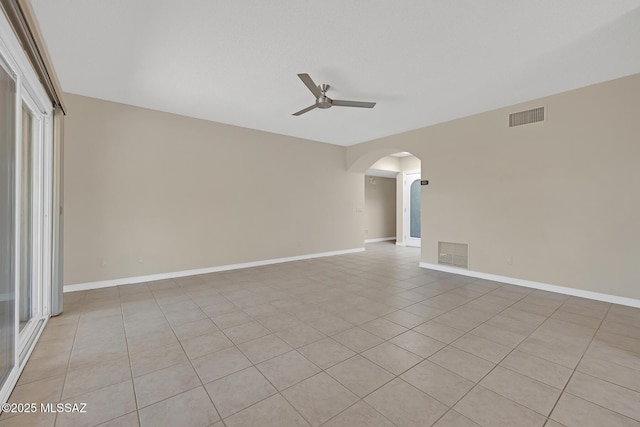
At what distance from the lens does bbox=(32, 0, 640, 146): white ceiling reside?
2.20m

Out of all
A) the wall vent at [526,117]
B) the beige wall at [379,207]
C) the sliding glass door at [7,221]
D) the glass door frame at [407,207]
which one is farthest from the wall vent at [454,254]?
the sliding glass door at [7,221]

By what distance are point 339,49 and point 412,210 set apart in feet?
20.8

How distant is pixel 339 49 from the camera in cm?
273

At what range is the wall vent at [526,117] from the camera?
3.96 metres

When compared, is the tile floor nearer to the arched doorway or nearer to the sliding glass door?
the sliding glass door

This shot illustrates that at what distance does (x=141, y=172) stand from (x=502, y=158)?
5992 mm

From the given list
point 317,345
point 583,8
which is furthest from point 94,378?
point 583,8

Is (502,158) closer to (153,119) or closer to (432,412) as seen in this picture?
(432,412)

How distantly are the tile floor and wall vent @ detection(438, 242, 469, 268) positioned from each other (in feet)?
3.88

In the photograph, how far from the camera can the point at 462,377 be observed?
188 cm

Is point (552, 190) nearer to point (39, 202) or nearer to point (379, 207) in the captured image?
point (379, 207)

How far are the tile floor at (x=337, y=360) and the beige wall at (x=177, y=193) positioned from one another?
0.92 metres

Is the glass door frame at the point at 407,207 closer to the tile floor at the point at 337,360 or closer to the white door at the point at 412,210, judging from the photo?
the white door at the point at 412,210

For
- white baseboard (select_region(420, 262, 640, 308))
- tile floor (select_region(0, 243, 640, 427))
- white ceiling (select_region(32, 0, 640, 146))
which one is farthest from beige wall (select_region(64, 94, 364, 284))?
white baseboard (select_region(420, 262, 640, 308))
